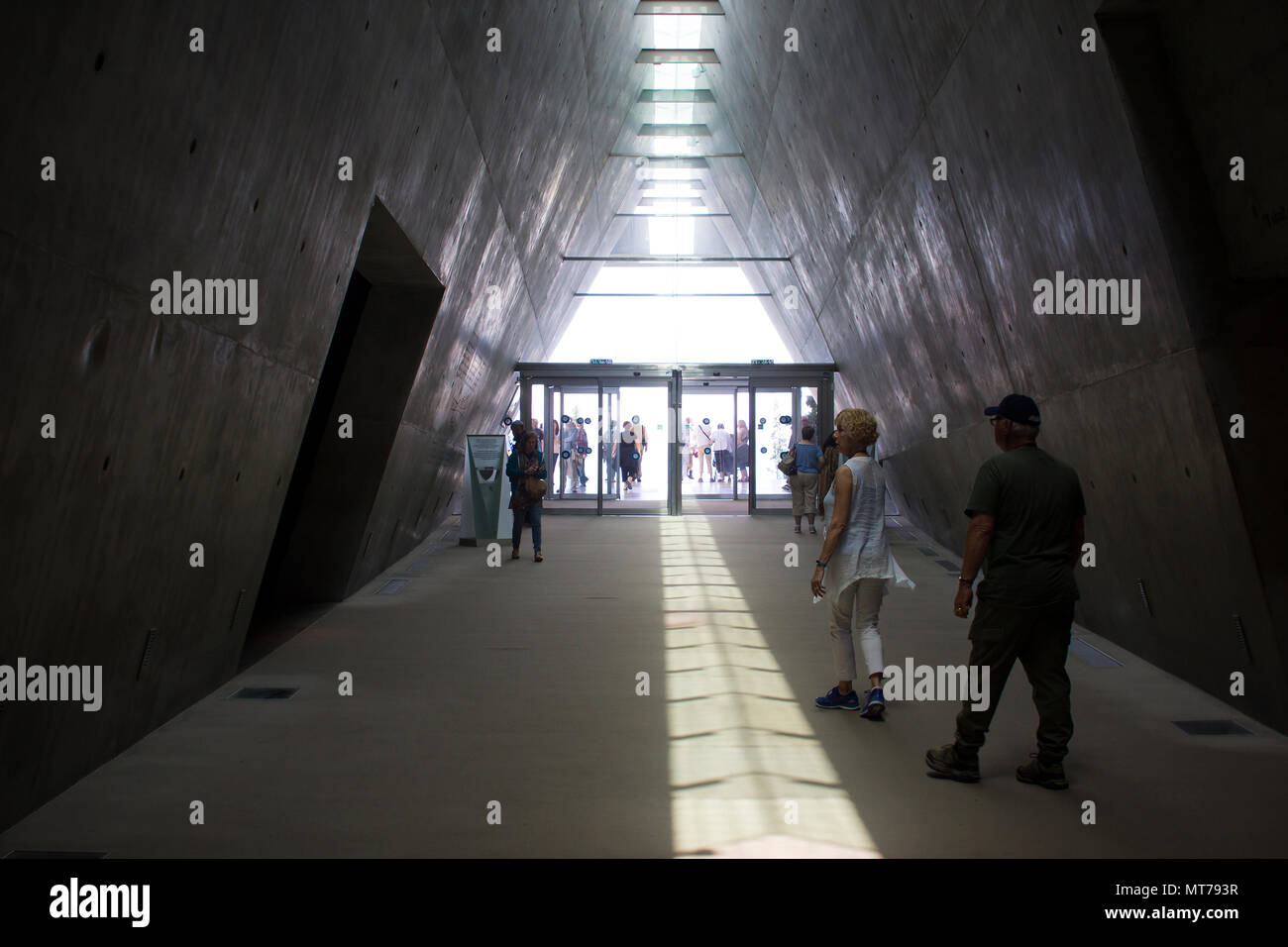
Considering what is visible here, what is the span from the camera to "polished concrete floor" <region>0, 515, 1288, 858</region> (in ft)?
12.8

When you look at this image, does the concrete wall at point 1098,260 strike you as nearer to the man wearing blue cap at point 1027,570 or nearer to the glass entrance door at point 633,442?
the man wearing blue cap at point 1027,570

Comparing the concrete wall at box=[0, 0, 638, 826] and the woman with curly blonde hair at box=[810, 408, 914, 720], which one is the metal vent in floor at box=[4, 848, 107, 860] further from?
→ the woman with curly blonde hair at box=[810, 408, 914, 720]

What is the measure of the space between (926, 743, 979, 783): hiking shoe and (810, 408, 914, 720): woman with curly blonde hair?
87 centimetres

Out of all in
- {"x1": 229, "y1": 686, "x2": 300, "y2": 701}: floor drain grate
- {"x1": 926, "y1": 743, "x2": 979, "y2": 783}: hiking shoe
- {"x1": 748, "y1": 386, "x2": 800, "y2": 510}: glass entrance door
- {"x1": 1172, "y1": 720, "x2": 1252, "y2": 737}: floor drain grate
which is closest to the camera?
{"x1": 926, "y1": 743, "x2": 979, "y2": 783}: hiking shoe

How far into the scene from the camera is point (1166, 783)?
4.53 metres

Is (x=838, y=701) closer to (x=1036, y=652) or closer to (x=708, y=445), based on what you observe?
(x=1036, y=652)

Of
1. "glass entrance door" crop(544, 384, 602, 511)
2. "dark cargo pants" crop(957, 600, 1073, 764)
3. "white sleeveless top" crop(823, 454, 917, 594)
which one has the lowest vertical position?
"dark cargo pants" crop(957, 600, 1073, 764)

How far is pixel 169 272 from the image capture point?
13.9ft

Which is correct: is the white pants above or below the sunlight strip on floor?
above

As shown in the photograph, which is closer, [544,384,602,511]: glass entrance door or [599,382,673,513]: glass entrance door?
[544,384,602,511]: glass entrance door

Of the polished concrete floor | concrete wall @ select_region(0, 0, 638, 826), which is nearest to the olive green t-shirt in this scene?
the polished concrete floor

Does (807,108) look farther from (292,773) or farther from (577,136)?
(292,773)

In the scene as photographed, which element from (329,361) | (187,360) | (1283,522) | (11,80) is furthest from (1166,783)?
(329,361)

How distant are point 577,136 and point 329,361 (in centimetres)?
523
